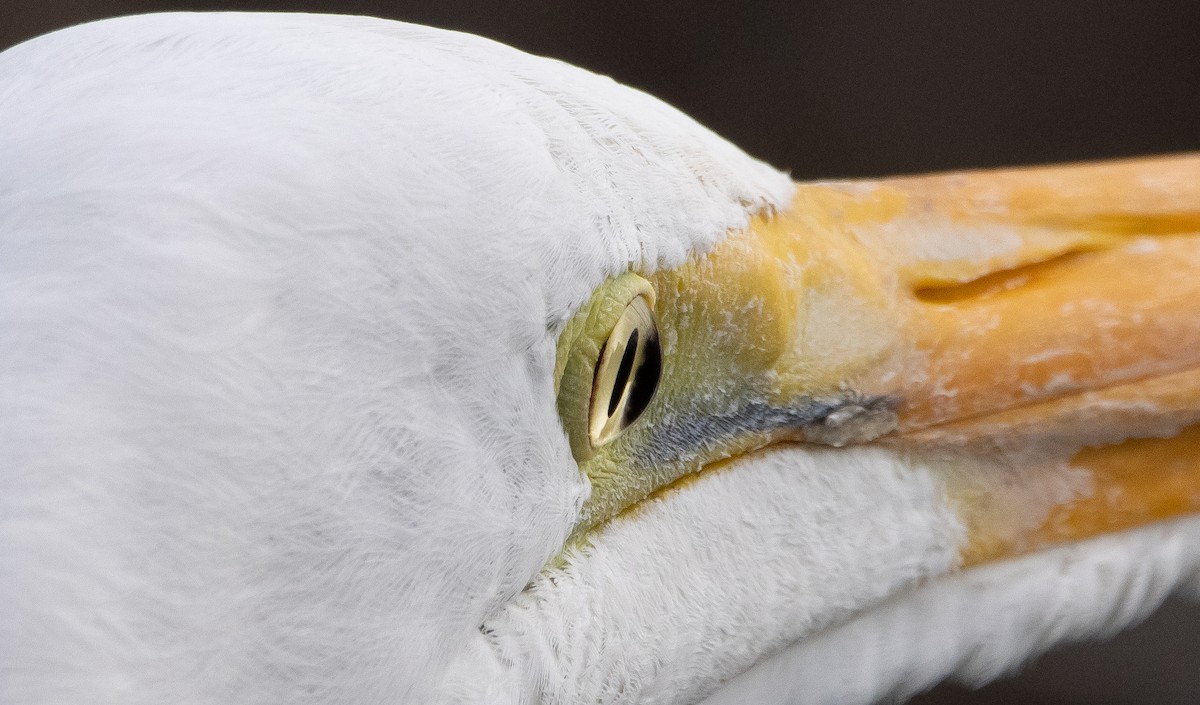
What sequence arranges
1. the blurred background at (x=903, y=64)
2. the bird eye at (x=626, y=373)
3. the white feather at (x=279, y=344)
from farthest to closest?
the blurred background at (x=903, y=64) → the bird eye at (x=626, y=373) → the white feather at (x=279, y=344)

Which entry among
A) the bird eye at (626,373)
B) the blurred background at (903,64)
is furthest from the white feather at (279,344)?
the blurred background at (903,64)

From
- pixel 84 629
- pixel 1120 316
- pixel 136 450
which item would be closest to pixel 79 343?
pixel 136 450

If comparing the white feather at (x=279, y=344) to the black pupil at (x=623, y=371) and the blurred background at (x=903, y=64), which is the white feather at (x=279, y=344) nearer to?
the black pupil at (x=623, y=371)

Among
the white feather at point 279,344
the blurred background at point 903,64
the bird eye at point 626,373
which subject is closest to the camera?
the white feather at point 279,344

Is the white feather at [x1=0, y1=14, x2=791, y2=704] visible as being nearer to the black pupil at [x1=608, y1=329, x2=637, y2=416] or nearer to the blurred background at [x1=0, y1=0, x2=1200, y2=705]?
the black pupil at [x1=608, y1=329, x2=637, y2=416]

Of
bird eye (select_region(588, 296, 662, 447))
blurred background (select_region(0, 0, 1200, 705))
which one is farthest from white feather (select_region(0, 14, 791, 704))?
blurred background (select_region(0, 0, 1200, 705))

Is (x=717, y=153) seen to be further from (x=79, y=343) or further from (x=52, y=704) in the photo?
(x=52, y=704)

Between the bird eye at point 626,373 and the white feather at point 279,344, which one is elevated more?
the white feather at point 279,344

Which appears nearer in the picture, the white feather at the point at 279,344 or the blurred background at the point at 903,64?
the white feather at the point at 279,344
